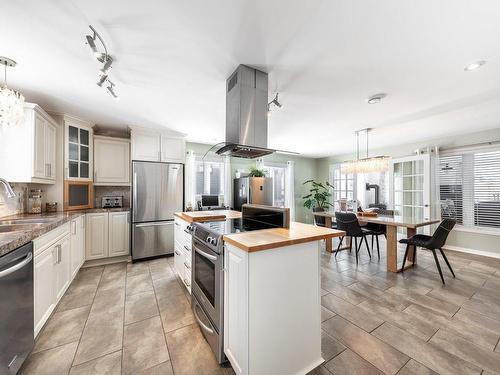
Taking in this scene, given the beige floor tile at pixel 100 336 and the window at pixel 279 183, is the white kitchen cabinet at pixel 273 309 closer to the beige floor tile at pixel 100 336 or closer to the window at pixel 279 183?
the beige floor tile at pixel 100 336

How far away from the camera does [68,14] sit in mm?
1287

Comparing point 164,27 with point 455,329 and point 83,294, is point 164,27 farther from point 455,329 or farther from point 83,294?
point 455,329

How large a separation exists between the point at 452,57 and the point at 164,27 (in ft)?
7.55

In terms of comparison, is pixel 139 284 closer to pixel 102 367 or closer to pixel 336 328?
pixel 102 367

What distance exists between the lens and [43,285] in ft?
5.77

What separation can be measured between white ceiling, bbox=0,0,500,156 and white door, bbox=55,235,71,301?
1761 millimetres

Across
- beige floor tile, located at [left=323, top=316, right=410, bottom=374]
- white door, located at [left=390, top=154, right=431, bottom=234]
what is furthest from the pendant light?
white door, located at [left=390, top=154, right=431, bottom=234]

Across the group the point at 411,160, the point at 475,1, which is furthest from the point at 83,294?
the point at 411,160

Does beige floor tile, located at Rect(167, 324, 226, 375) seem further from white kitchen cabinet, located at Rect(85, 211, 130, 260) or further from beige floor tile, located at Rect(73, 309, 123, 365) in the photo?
white kitchen cabinet, located at Rect(85, 211, 130, 260)

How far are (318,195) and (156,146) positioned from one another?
4653 millimetres

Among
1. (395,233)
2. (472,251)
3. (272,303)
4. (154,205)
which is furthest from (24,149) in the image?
(472,251)

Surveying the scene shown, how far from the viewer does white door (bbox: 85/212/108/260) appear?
3205mm

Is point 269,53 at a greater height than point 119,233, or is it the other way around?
point 269,53

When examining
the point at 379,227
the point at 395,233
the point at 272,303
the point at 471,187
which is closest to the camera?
the point at 272,303
